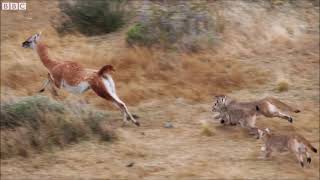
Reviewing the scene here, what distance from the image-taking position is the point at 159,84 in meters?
14.1

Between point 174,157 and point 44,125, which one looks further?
point 44,125

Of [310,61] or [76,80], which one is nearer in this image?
[76,80]

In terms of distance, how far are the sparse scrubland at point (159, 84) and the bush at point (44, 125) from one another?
17mm

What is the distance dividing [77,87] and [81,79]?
0.19 metres

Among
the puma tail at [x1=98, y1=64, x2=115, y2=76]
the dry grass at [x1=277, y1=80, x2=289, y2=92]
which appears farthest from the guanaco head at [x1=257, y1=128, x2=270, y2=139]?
the puma tail at [x1=98, y1=64, x2=115, y2=76]

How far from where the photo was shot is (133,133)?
458 inches

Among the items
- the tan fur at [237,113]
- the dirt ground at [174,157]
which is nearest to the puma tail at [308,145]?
the dirt ground at [174,157]

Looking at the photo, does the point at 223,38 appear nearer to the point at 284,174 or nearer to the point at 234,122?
the point at 234,122

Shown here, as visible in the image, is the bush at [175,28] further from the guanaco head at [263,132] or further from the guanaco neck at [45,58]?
the guanaco head at [263,132]

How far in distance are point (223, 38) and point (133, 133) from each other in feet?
17.8

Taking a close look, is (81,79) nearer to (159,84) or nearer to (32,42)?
(159,84)

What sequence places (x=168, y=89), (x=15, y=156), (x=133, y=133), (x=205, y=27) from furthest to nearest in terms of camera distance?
(x=205, y=27)
(x=168, y=89)
(x=133, y=133)
(x=15, y=156)

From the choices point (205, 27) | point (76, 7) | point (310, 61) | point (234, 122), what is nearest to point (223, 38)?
point (205, 27)

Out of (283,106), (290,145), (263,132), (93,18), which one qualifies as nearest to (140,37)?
(93,18)
